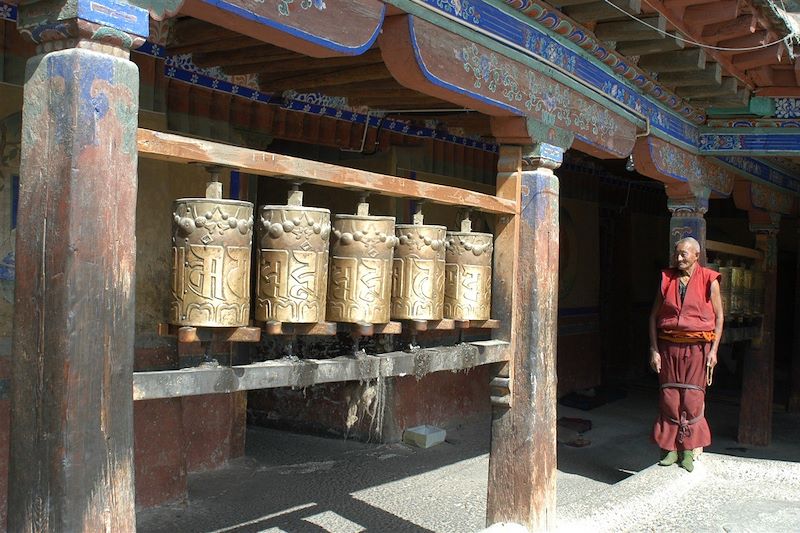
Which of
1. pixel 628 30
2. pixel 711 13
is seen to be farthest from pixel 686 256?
pixel 628 30

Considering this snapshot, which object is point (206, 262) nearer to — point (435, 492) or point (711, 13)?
point (711, 13)

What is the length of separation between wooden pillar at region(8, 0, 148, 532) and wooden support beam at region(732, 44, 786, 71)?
399cm

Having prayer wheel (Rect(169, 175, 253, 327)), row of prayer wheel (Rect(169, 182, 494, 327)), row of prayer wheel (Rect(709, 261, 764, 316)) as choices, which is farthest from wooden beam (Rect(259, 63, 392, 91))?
row of prayer wheel (Rect(709, 261, 764, 316))

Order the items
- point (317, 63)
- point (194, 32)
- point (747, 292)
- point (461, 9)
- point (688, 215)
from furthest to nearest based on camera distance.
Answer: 1. point (747, 292)
2. point (688, 215)
3. point (317, 63)
4. point (194, 32)
5. point (461, 9)

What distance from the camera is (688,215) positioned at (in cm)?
634

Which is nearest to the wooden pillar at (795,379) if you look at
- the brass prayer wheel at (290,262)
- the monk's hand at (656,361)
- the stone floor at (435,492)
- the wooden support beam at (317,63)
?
the stone floor at (435,492)

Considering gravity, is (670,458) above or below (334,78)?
below

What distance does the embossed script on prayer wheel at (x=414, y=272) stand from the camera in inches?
122

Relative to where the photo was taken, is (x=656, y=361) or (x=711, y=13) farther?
(x=656, y=361)

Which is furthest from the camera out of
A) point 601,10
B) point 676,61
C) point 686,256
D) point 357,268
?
point 686,256

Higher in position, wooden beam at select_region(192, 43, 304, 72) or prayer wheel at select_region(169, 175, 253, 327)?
wooden beam at select_region(192, 43, 304, 72)

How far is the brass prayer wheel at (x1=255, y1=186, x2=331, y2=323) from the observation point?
261cm

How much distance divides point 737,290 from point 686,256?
1.90m

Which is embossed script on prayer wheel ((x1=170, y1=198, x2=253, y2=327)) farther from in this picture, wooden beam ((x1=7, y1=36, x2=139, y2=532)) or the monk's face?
the monk's face
